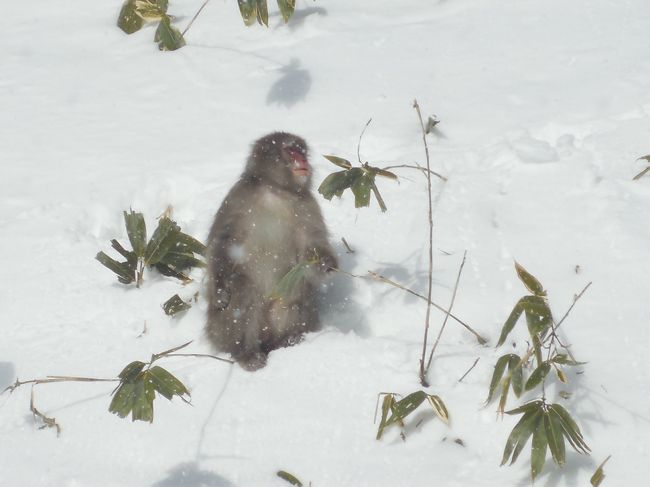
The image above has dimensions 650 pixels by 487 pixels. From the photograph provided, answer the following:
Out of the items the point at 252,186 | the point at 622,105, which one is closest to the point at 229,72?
the point at 252,186

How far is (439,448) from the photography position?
3.52 meters

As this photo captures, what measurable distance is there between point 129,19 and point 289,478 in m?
4.35

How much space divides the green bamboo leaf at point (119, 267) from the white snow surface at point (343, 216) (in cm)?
7

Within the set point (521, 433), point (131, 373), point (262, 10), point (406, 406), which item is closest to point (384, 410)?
point (406, 406)

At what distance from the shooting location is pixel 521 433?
319 centimetres

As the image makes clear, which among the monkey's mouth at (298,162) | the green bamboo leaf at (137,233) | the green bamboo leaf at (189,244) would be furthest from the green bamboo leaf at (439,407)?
the green bamboo leaf at (137,233)

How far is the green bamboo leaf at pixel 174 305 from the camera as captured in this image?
4.58 m

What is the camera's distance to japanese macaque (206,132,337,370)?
4504 mm

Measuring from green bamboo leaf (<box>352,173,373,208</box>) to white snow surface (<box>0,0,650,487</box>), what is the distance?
68cm

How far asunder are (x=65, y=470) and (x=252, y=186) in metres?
1.63

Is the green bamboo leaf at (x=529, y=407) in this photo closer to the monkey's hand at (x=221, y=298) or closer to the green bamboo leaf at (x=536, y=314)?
the green bamboo leaf at (x=536, y=314)

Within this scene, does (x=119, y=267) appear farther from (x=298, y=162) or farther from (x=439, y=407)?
(x=439, y=407)

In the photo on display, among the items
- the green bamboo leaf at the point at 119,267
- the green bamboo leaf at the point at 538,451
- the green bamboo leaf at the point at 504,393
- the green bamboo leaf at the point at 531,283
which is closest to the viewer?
the green bamboo leaf at the point at 538,451

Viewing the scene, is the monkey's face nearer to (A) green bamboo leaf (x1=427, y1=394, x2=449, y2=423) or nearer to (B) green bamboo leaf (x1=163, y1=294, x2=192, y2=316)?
(B) green bamboo leaf (x1=163, y1=294, x2=192, y2=316)
